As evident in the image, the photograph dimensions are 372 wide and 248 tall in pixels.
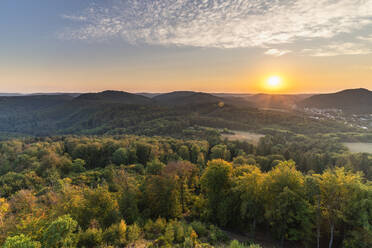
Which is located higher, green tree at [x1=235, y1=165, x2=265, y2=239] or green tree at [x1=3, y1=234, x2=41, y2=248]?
green tree at [x1=3, y1=234, x2=41, y2=248]

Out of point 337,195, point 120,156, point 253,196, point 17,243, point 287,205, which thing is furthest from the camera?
point 120,156

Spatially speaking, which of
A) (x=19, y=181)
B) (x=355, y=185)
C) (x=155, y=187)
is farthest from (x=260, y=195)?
(x=19, y=181)

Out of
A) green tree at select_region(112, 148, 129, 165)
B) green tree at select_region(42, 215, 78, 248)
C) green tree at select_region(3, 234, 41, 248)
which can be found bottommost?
green tree at select_region(112, 148, 129, 165)

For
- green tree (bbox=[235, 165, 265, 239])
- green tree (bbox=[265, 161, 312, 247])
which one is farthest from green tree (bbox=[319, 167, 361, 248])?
green tree (bbox=[235, 165, 265, 239])

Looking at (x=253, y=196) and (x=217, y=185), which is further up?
(x=253, y=196)

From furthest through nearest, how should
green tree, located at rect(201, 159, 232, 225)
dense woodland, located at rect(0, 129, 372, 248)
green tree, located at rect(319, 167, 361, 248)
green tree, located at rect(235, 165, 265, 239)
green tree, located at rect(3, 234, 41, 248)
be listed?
green tree, located at rect(201, 159, 232, 225), green tree, located at rect(235, 165, 265, 239), green tree, located at rect(319, 167, 361, 248), dense woodland, located at rect(0, 129, 372, 248), green tree, located at rect(3, 234, 41, 248)

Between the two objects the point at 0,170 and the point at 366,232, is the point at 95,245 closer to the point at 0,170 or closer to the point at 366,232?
the point at 366,232

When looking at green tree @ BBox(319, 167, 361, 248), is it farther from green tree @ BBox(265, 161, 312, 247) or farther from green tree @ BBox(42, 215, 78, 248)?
green tree @ BBox(42, 215, 78, 248)

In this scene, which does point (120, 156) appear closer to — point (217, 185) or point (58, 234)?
point (217, 185)

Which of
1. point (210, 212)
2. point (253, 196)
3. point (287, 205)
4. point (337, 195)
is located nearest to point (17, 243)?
point (210, 212)

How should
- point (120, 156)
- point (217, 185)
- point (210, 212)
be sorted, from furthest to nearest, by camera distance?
point (120, 156) < point (210, 212) < point (217, 185)

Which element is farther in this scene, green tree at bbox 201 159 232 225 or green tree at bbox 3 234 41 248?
green tree at bbox 201 159 232 225
